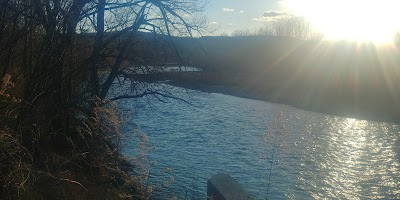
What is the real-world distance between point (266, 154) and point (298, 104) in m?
20.0

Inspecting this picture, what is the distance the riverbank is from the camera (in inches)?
1202

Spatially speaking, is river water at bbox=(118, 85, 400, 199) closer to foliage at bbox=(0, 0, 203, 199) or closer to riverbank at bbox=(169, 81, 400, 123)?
foliage at bbox=(0, 0, 203, 199)

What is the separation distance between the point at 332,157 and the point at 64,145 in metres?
11.2

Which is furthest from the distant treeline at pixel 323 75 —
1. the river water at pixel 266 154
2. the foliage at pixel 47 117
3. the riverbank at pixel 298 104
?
the foliage at pixel 47 117

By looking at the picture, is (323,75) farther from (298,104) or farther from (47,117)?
(47,117)

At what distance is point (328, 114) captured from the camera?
101ft

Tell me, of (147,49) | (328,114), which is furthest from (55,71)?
(328,114)

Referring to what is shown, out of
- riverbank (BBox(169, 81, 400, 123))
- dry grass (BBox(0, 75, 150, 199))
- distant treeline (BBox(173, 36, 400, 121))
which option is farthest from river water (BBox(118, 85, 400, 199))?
distant treeline (BBox(173, 36, 400, 121))

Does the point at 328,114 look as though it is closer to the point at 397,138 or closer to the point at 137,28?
the point at 397,138

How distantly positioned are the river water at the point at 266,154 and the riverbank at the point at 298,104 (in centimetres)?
427

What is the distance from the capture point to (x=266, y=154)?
50.4ft

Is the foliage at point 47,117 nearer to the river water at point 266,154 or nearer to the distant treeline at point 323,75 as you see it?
the river water at point 266,154

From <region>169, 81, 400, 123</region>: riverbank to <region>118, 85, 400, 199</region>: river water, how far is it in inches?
168

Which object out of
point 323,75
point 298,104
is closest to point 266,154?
point 298,104
